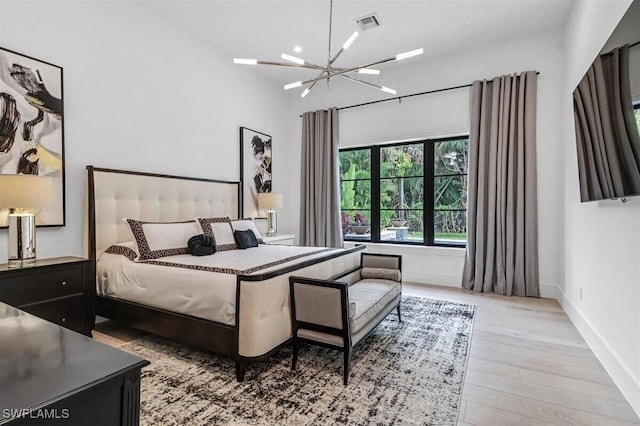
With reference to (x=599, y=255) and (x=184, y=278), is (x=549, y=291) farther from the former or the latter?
(x=184, y=278)

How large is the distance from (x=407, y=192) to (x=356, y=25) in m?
2.50

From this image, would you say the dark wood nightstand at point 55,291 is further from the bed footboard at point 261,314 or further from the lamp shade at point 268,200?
the lamp shade at point 268,200

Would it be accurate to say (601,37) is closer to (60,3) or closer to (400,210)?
(400,210)

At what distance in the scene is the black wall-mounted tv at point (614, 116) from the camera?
1.78m

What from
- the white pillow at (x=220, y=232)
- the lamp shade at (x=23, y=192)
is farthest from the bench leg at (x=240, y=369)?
the lamp shade at (x=23, y=192)

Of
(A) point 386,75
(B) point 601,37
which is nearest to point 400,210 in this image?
(A) point 386,75

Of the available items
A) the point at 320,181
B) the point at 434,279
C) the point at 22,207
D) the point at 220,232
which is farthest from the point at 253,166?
the point at 434,279

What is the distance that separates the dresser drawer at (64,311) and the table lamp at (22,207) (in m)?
0.34

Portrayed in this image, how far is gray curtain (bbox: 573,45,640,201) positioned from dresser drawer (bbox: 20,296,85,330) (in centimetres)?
393

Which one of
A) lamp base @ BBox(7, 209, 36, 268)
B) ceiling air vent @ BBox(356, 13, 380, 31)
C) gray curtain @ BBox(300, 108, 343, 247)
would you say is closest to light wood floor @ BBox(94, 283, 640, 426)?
lamp base @ BBox(7, 209, 36, 268)

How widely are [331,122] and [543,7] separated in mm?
3083

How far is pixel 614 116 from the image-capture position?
6.63 ft

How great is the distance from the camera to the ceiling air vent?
3790 millimetres

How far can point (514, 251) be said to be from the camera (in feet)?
14.1
